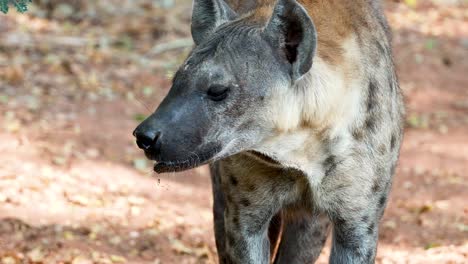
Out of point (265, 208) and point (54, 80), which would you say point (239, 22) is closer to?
point (265, 208)

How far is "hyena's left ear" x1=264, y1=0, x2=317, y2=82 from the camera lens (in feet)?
14.5

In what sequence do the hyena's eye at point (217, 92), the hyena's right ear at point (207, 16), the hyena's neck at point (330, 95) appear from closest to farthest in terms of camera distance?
the hyena's eye at point (217, 92)
the hyena's neck at point (330, 95)
the hyena's right ear at point (207, 16)

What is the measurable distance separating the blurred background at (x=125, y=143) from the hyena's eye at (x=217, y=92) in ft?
2.25

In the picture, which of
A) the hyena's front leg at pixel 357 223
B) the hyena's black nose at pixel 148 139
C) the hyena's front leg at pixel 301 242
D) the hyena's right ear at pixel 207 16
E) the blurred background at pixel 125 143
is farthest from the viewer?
the blurred background at pixel 125 143

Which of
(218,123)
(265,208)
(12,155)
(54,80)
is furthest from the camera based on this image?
(54,80)

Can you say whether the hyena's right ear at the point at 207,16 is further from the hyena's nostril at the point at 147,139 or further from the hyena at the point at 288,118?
the hyena's nostril at the point at 147,139

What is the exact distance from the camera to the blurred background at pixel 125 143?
6914mm

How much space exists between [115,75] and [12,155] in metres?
2.81

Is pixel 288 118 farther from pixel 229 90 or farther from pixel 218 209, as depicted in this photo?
pixel 218 209

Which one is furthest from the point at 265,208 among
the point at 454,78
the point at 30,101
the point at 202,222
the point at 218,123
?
the point at 454,78

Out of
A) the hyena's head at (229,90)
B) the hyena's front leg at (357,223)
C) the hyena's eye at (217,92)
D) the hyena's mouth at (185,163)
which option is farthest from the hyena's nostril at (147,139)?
the hyena's front leg at (357,223)

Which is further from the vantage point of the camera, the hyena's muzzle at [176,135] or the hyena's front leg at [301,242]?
the hyena's front leg at [301,242]

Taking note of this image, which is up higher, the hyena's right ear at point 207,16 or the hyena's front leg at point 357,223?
the hyena's right ear at point 207,16

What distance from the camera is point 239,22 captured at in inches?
184
